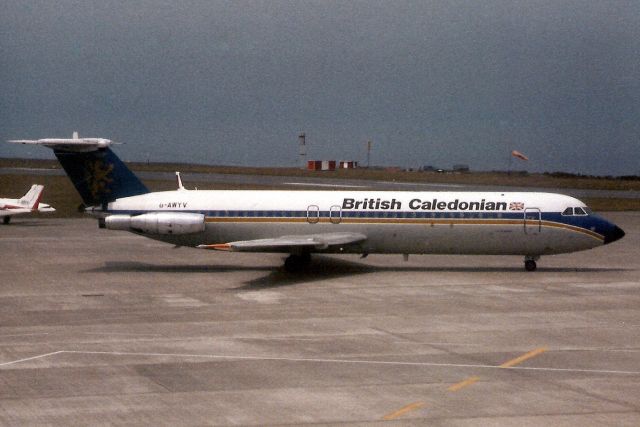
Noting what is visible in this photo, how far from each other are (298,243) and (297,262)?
2496 millimetres

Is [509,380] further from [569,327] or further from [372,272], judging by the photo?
[372,272]

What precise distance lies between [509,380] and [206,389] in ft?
20.1

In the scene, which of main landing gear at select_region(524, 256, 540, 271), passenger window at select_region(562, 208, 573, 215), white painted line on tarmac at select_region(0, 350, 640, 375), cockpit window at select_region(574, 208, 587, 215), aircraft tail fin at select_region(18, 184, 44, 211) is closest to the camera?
white painted line on tarmac at select_region(0, 350, 640, 375)

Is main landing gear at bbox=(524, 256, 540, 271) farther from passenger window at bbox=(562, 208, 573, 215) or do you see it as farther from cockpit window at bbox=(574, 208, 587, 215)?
cockpit window at bbox=(574, 208, 587, 215)

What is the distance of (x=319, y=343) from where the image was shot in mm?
19922

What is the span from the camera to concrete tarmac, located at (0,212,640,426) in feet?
47.6

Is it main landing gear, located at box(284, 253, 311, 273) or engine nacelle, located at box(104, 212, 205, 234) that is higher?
engine nacelle, located at box(104, 212, 205, 234)

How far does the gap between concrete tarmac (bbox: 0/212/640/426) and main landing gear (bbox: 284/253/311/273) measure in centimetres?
94

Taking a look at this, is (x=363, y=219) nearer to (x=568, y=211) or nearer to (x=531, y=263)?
(x=531, y=263)

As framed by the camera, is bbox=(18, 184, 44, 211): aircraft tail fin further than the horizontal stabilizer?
Yes

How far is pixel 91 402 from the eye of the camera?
1473cm

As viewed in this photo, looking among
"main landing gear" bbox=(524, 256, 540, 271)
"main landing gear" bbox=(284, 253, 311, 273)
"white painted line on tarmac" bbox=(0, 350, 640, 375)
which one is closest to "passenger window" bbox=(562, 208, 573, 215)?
"main landing gear" bbox=(524, 256, 540, 271)

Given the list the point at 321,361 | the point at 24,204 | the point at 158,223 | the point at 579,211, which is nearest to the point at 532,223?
the point at 579,211

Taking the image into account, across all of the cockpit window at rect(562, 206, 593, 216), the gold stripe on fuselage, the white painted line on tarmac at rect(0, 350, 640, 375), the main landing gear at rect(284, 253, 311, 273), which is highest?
the cockpit window at rect(562, 206, 593, 216)
